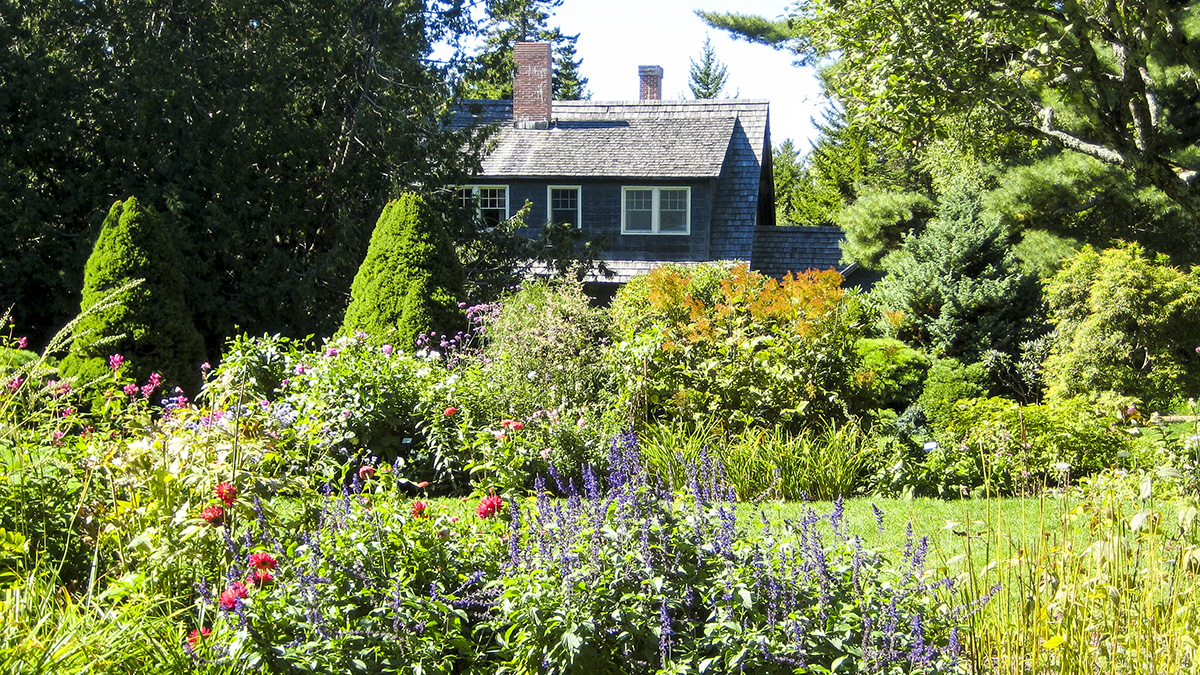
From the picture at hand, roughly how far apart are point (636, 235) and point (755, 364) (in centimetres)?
1462

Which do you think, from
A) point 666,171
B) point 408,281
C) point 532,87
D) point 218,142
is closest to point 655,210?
point 666,171

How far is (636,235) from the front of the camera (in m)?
22.3

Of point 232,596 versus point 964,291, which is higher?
point 964,291

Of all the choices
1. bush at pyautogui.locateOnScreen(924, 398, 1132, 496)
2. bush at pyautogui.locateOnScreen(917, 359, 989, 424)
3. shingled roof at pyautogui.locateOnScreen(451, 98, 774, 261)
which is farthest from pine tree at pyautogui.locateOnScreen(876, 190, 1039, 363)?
A: shingled roof at pyautogui.locateOnScreen(451, 98, 774, 261)

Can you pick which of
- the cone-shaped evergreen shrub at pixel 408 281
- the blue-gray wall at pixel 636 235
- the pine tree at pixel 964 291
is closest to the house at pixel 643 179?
the blue-gray wall at pixel 636 235

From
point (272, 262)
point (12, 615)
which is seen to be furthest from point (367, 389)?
point (272, 262)

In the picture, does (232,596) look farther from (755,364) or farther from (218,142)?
(218,142)

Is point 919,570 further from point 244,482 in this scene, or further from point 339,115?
point 339,115

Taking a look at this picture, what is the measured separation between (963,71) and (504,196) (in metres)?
14.8

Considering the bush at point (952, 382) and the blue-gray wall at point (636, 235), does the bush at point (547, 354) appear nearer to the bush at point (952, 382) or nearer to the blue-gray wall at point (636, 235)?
the bush at point (952, 382)

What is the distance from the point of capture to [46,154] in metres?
12.9

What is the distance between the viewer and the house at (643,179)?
72.4ft

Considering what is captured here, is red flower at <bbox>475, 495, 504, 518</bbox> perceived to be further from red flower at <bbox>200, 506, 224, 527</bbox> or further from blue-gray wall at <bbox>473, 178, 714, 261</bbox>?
blue-gray wall at <bbox>473, 178, 714, 261</bbox>

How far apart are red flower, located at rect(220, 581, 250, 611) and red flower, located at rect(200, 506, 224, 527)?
0.70 meters
